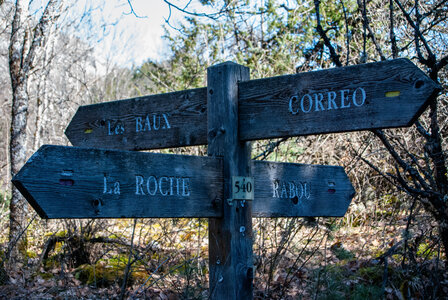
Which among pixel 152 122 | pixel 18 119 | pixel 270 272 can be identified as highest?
pixel 18 119

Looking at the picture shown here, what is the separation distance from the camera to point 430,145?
147 inches

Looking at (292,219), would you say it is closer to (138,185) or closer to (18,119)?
(138,185)

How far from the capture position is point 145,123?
8.85 ft

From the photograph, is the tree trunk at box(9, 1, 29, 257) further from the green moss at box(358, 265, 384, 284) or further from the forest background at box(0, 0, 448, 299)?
the green moss at box(358, 265, 384, 284)

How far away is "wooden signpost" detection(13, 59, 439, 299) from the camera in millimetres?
1882

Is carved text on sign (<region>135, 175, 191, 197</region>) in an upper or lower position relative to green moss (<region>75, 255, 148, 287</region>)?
upper

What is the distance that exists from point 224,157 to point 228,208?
26cm

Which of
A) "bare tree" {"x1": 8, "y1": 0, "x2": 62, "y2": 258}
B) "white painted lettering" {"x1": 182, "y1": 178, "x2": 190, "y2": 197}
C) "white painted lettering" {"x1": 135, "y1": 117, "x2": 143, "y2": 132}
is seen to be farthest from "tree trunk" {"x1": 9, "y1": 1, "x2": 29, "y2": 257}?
"white painted lettering" {"x1": 182, "y1": 178, "x2": 190, "y2": 197}

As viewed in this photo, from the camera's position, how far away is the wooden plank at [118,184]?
173cm

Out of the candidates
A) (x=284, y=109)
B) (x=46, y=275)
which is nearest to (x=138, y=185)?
(x=284, y=109)

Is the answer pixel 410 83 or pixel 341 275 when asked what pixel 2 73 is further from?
pixel 410 83

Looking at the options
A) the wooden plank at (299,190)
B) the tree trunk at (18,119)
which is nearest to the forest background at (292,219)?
the tree trunk at (18,119)

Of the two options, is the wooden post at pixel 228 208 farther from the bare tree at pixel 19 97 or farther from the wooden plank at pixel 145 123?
the bare tree at pixel 19 97

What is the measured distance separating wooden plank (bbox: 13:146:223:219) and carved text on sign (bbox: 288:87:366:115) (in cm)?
49
